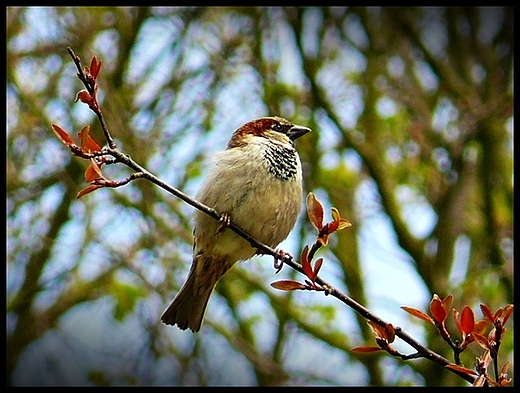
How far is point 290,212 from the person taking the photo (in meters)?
2.84

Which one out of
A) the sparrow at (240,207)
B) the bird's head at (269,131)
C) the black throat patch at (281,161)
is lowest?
the sparrow at (240,207)

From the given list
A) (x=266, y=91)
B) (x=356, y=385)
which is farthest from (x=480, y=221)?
(x=266, y=91)

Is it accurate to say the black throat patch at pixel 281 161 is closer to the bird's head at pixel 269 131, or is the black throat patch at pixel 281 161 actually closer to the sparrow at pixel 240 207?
the sparrow at pixel 240 207

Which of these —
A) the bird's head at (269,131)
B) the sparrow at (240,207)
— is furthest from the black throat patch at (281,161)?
the bird's head at (269,131)

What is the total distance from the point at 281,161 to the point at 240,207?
0.28m

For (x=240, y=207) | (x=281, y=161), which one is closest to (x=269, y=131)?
(x=281, y=161)

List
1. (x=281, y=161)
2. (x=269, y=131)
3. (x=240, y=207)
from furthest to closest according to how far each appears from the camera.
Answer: (x=269, y=131)
(x=281, y=161)
(x=240, y=207)

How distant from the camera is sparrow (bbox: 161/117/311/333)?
2.74 meters

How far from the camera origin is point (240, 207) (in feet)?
8.93

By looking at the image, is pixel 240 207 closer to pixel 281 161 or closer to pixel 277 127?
pixel 281 161

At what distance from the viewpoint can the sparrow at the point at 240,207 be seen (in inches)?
108

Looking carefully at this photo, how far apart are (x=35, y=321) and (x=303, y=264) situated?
189 inches

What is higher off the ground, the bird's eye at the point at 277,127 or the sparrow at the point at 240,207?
Result: the bird's eye at the point at 277,127
